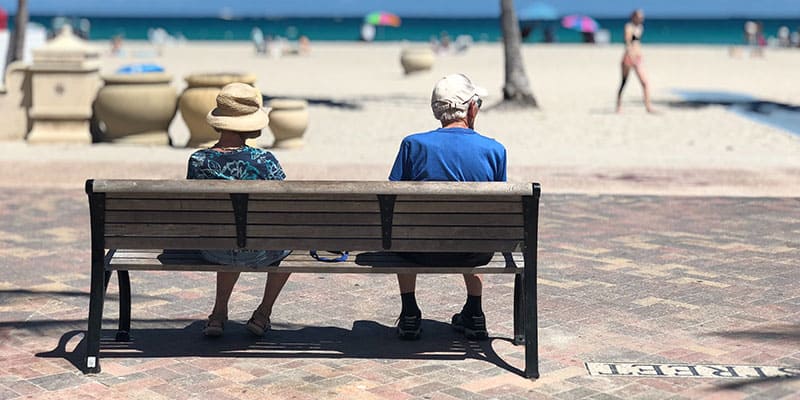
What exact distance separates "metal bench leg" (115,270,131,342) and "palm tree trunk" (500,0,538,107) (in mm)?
15567

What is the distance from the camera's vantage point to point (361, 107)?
2288 centimetres

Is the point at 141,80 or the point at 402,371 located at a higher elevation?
the point at 141,80

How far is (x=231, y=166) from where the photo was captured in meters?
5.88

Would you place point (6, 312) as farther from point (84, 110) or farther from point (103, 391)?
point (84, 110)

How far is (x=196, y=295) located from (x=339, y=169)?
21.2ft

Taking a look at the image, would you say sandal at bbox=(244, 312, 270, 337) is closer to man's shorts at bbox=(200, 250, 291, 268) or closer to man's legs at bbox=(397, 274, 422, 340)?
man's shorts at bbox=(200, 250, 291, 268)

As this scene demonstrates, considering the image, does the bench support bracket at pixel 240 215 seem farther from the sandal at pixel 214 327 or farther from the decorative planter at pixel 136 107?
the decorative planter at pixel 136 107

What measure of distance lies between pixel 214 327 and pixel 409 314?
0.99 m

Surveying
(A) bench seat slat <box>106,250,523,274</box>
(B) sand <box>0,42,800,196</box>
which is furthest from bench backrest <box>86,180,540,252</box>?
(B) sand <box>0,42,800,196</box>

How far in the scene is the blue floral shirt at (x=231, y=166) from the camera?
586cm

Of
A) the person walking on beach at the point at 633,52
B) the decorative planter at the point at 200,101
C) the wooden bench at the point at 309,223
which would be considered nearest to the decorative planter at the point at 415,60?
the person walking on beach at the point at 633,52

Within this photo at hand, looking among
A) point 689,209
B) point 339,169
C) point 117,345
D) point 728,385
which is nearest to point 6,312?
point 117,345

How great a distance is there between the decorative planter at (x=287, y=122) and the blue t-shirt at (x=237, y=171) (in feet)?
32.3

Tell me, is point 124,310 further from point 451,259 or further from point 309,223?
point 451,259
